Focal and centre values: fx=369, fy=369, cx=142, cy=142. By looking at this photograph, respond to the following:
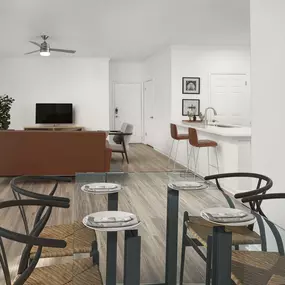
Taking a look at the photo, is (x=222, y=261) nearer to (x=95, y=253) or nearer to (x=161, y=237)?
(x=95, y=253)

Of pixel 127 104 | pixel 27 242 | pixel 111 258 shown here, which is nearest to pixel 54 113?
pixel 127 104

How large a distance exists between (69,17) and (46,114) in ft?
16.1

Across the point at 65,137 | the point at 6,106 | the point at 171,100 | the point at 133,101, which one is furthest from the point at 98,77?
the point at 65,137

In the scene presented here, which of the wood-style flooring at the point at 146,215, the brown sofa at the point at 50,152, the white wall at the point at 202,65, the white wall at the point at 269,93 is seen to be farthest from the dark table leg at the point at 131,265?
the white wall at the point at 202,65

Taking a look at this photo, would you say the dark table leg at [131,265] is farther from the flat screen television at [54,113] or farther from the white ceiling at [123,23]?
the flat screen television at [54,113]

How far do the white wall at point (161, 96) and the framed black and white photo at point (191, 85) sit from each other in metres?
0.36

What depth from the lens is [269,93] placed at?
3.32 meters

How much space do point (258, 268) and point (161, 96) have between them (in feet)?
26.6

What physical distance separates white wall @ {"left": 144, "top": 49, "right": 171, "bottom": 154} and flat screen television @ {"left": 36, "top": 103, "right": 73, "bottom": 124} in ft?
8.26

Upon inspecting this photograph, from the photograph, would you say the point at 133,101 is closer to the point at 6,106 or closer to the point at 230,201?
the point at 6,106

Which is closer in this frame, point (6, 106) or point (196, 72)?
point (6, 106)

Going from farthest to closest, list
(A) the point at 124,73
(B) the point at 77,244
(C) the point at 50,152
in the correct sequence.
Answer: (A) the point at 124,73 → (C) the point at 50,152 → (B) the point at 77,244

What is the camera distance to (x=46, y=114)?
10586mm

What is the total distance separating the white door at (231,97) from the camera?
8938mm
